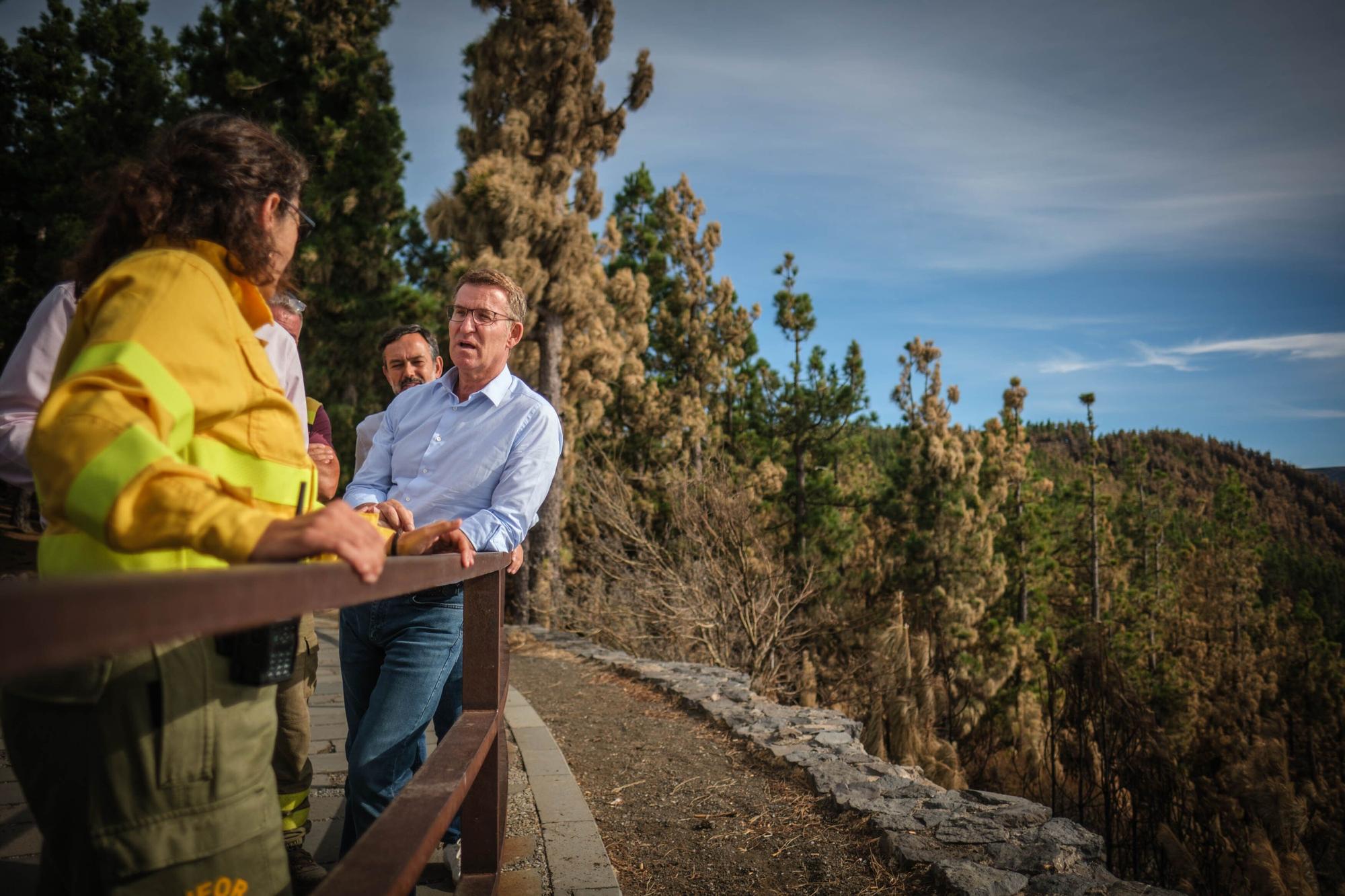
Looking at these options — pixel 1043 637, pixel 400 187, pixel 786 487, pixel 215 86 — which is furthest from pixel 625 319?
pixel 1043 637

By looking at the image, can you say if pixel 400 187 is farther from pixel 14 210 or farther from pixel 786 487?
pixel 786 487

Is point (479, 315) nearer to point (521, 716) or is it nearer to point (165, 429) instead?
point (165, 429)

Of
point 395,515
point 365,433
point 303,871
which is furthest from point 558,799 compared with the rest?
point 395,515

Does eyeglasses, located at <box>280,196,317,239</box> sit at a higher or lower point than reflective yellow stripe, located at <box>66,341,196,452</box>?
higher

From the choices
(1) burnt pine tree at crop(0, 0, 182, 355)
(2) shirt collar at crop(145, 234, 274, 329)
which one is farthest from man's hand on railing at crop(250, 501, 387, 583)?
(1) burnt pine tree at crop(0, 0, 182, 355)

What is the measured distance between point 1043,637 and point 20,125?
29664mm

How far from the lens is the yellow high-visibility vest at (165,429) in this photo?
3.00 feet

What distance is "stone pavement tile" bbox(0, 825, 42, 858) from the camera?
271 centimetres

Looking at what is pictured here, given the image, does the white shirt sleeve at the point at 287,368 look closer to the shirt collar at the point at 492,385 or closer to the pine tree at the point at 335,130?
the shirt collar at the point at 492,385

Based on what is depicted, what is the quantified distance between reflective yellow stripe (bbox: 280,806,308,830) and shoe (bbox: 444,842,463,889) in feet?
1.65

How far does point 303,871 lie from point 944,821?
2.85m

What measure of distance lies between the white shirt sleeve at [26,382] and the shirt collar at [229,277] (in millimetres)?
698

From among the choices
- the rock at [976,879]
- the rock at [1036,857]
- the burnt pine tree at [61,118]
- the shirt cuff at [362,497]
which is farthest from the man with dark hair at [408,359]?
the burnt pine tree at [61,118]

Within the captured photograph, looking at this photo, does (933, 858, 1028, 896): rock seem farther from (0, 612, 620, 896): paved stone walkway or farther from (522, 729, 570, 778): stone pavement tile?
(522, 729, 570, 778): stone pavement tile
